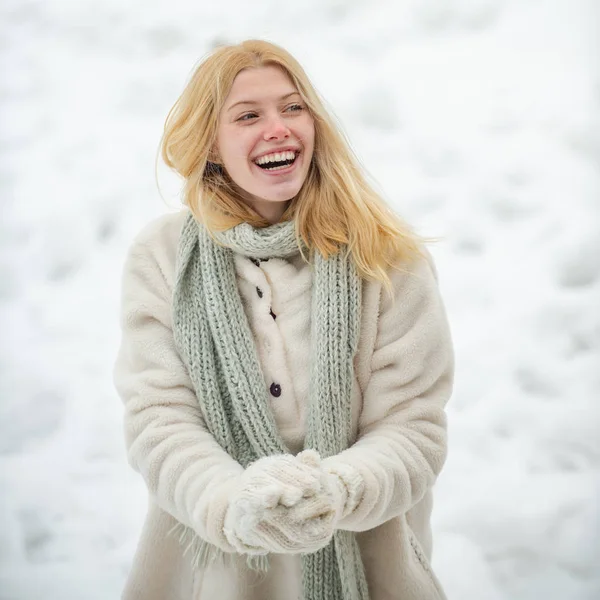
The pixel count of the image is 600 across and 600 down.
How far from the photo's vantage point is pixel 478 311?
204cm

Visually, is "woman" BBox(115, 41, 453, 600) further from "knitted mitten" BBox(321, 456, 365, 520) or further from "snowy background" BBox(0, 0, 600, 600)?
"snowy background" BBox(0, 0, 600, 600)

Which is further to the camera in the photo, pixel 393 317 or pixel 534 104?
pixel 534 104

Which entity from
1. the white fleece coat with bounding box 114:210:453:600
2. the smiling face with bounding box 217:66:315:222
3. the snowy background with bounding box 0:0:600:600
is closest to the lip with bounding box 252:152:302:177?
the smiling face with bounding box 217:66:315:222

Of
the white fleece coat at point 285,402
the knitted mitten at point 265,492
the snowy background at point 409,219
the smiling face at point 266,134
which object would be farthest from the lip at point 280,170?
the snowy background at point 409,219

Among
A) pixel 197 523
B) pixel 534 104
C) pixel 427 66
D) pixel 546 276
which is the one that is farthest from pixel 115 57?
pixel 197 523

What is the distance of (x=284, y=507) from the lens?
0.93 m

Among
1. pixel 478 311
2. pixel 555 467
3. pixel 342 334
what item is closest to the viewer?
pixel 342 334

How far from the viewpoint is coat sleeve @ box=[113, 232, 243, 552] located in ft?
3.41

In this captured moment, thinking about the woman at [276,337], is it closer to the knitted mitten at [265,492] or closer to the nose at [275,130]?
the nose at [275,130]

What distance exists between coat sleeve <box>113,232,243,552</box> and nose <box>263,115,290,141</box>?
0.27m

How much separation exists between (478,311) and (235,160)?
3.45ft

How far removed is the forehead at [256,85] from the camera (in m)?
1.17

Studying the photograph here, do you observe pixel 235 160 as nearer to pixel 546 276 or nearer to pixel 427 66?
pixel 546 276

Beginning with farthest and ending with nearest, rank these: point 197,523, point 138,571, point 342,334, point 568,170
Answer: point 568,170 → point 138,571 → point 342,334 → point 197,523
